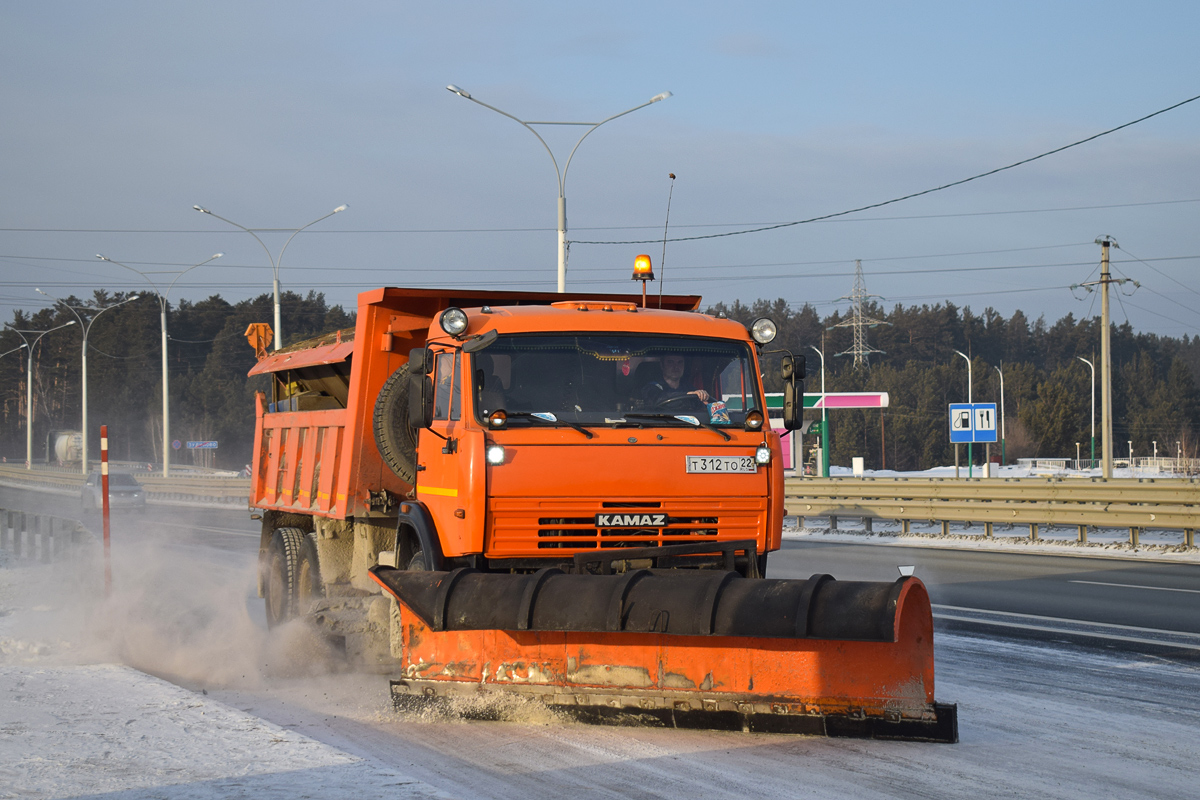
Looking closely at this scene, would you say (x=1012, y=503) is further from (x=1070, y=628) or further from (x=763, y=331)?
(x=763, y=331)

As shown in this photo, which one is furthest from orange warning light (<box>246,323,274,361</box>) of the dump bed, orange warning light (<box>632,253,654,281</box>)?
orange warning light (<box>632,253,654,281</box>)

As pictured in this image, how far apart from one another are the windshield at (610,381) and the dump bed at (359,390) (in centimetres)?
143

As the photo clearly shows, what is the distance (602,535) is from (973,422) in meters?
27.0

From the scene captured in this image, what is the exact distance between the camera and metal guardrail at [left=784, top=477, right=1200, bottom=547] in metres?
17.4

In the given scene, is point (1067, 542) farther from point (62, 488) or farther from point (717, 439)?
point (62, 488)

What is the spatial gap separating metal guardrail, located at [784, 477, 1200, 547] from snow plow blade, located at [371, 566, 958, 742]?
13.1m

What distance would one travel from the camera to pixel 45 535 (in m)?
18.9

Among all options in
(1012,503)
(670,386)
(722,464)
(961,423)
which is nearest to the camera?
(722,464)

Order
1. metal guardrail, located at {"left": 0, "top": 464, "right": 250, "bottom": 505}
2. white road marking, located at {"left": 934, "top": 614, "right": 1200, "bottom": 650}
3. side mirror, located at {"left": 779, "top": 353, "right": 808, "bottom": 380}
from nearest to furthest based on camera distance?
side mirror, located at {"left": 779, "top": 353, "right": 808, "bottom": 380} → white road marking, located at {"left": 934, "top": 614, "right": 1200, "bottom": 650} → metal guardrail, located at {"left": 0, "top": 464, "right": 250, "bottom": 505}

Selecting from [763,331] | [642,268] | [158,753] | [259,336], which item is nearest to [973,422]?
[259,336]

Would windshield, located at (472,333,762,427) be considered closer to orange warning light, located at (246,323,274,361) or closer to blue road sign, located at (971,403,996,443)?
orange warning light, located at (246,323,274,361)

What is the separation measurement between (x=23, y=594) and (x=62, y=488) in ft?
148

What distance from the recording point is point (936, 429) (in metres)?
97.4

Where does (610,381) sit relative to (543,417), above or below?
above
